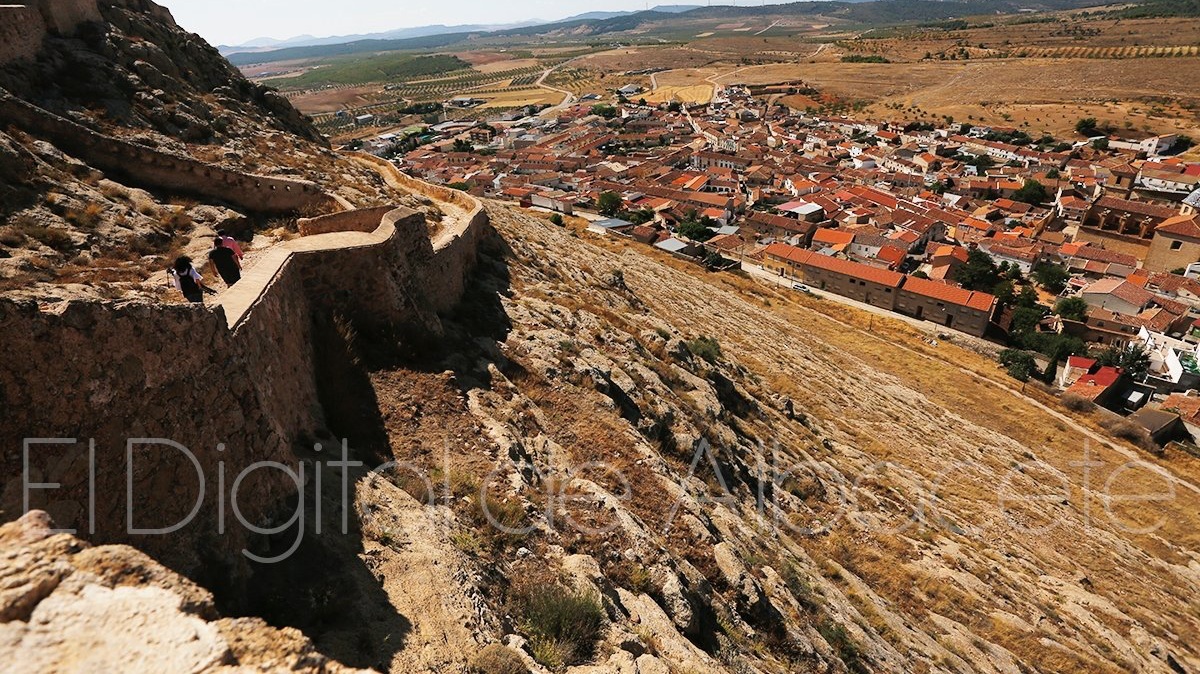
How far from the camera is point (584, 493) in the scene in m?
9.27

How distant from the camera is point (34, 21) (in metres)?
17.0

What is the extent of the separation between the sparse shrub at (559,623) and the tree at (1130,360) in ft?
157

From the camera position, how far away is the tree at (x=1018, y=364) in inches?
1518

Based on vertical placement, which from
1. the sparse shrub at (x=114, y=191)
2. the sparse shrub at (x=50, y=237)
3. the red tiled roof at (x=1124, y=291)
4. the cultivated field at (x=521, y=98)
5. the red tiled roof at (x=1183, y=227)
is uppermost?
the sparse shrub at (x=114, y=191)

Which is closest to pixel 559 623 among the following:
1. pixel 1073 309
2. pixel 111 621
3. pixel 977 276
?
pixel 111 621

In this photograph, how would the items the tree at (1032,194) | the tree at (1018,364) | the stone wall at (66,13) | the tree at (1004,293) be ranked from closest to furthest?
1. the stone wall at (66,13)
2. the tree at (1018,364)
3. the tree at (1004,293)
4. the tree at (1032,194)

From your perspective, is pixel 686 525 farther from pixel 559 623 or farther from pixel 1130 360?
pixel 1130 360

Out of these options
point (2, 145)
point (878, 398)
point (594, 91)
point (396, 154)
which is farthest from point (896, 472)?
point (594, 91)

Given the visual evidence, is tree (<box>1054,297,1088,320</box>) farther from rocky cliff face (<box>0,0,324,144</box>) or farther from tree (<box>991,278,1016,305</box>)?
rocky cliff face (<box>0,0,324,144</box>)

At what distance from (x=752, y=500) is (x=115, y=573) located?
11337mm

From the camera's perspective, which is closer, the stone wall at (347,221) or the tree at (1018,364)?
the stone wall at (347,221)

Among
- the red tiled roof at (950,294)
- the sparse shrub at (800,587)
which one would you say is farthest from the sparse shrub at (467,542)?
the red tiled roof at (950,294)

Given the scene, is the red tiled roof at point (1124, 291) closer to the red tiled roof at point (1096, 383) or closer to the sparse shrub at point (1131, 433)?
the red tiled roof at point (1096, 383)

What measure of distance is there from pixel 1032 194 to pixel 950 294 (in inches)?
1584
